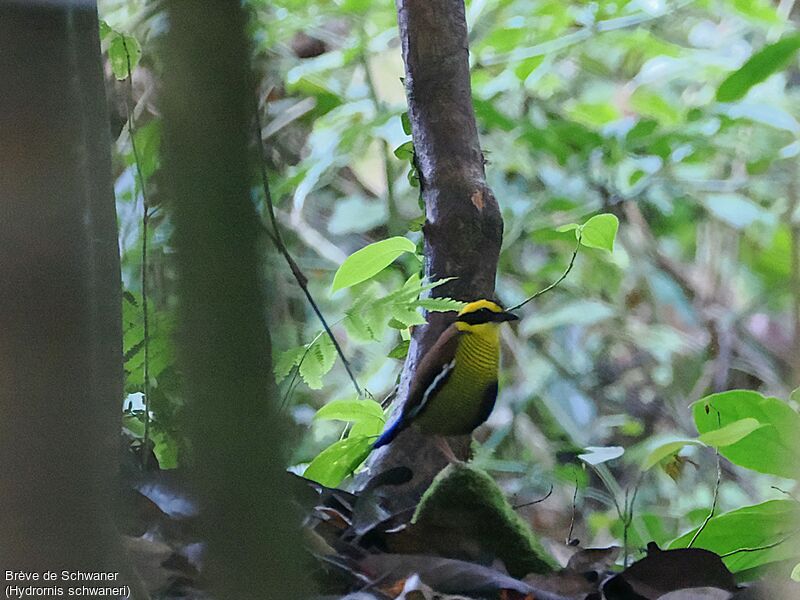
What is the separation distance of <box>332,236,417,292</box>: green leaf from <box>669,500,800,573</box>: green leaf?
315 mm

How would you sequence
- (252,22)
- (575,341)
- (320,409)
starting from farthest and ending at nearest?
(575,341)
(320,409)
(252,22)

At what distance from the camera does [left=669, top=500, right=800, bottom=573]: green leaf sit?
0.52 meters

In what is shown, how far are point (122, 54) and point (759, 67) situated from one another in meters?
0.68

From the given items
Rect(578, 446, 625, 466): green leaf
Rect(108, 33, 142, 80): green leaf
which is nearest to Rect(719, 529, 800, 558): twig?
Rect(578, 446, 625, 466): green leaf

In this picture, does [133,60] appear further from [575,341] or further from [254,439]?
[575,341]

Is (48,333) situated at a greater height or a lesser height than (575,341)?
greater

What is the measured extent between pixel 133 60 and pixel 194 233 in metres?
0.33

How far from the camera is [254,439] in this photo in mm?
198

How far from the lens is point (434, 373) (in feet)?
2.06

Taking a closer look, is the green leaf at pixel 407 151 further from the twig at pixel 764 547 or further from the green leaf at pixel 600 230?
the twig at pixel 764 547

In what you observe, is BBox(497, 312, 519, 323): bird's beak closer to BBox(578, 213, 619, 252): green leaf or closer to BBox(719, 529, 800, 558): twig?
BBox(578, 213, 619, 252): green leaf

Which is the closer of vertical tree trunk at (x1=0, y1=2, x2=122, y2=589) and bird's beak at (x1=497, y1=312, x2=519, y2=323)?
vertical tree trunk at (x1=0, y1=2, x2=122, y2=589)

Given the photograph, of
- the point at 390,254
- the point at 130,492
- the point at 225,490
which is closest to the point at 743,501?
the point at 390,254

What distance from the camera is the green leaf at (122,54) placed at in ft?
1.49
